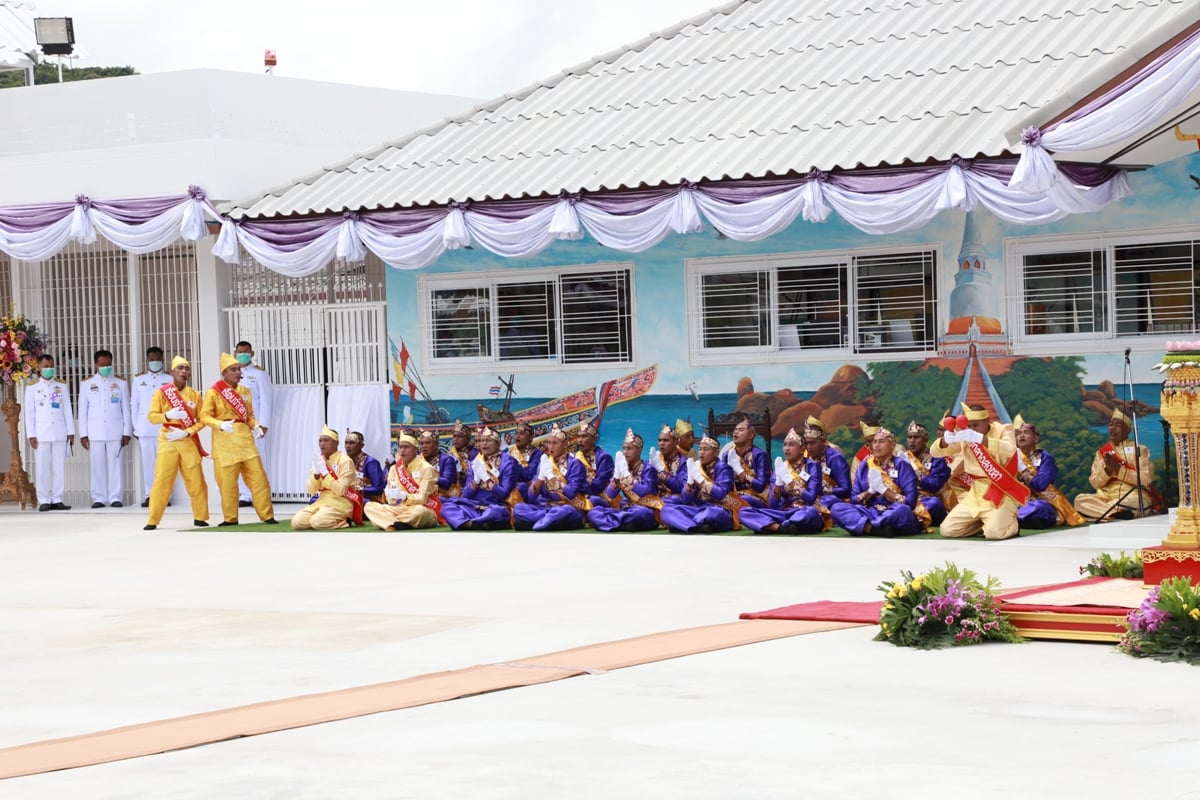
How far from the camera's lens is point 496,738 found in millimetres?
6645

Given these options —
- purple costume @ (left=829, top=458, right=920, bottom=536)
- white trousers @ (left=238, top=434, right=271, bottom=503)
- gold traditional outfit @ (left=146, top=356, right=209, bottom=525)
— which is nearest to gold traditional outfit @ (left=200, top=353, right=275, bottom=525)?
gold traditional outfit @ (left=146, top=356, right=209, bottom=525)

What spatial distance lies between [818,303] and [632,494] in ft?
8.37

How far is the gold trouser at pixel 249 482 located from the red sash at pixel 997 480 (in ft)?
24.8

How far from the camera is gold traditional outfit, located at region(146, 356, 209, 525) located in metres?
18.1

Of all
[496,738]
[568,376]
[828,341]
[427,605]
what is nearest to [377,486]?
[568,376]

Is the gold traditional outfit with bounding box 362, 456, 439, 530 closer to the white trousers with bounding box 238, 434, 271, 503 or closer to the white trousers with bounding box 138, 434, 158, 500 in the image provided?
the white trousers with bounding box 238, 434, 271, 503

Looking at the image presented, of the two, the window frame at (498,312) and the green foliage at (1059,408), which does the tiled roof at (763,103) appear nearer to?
the window frame at (498,312)

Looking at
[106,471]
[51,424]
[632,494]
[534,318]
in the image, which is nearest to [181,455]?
[106,471]

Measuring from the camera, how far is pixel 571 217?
53.8 feet

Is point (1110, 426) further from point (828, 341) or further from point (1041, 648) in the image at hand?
point (1041, 648)

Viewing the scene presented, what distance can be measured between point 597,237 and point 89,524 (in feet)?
21.1

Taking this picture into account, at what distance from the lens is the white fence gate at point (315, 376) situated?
19.1 meters

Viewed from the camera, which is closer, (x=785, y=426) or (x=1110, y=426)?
(x=1110, y=426)

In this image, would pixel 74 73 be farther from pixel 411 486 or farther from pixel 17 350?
pixel 411 486
